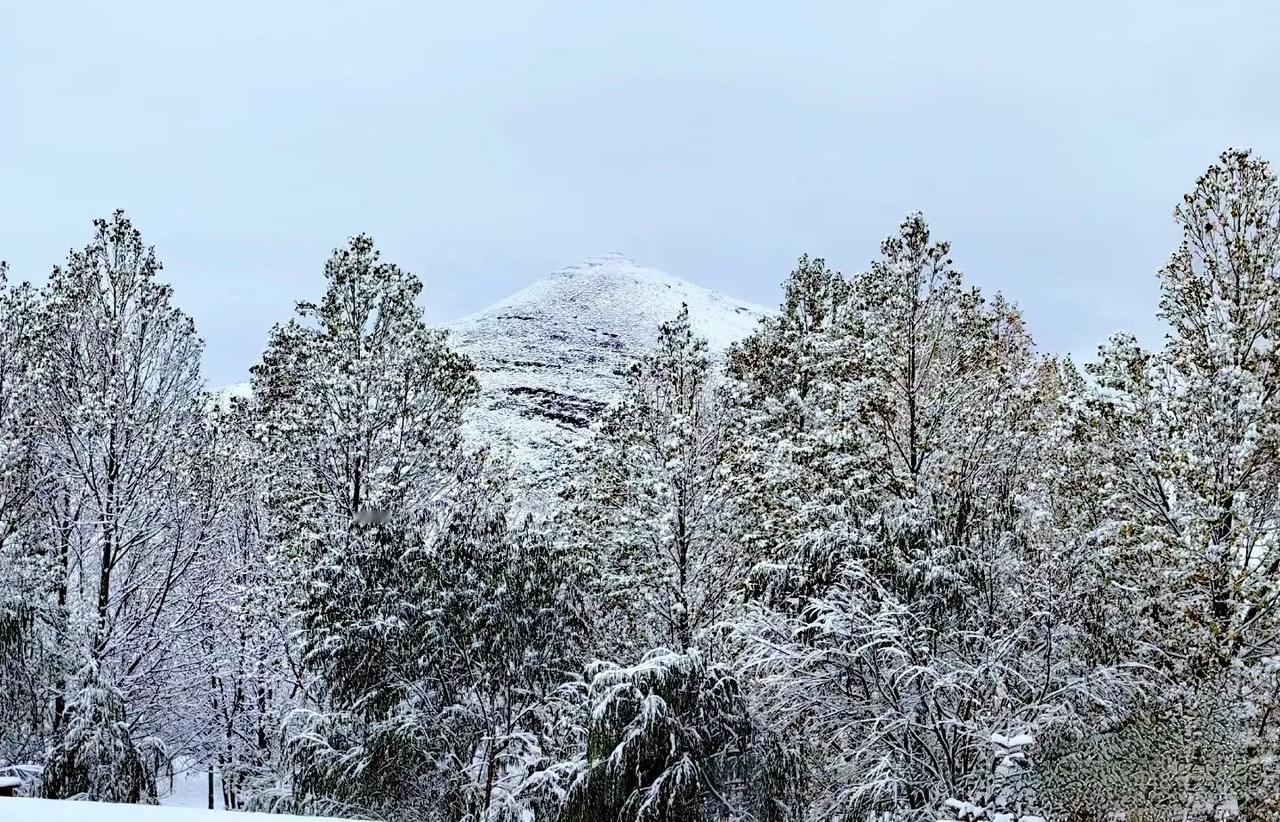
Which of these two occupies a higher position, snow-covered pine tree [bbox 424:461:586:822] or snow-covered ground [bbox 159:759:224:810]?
snow-covered pine tree [bbox 424:461:586:822]

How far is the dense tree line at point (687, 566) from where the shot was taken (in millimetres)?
9695

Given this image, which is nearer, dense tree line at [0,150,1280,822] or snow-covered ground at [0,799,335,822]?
snow-covered ground at [0,799,335,822]

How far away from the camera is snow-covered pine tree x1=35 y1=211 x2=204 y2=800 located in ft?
40.3

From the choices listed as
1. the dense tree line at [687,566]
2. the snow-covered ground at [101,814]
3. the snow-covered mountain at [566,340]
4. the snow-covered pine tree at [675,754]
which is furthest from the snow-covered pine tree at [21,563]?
the snow-covered mountain at [566,340]

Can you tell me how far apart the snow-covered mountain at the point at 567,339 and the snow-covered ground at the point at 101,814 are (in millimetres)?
33898

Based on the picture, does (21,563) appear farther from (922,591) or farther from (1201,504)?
(1201,504)

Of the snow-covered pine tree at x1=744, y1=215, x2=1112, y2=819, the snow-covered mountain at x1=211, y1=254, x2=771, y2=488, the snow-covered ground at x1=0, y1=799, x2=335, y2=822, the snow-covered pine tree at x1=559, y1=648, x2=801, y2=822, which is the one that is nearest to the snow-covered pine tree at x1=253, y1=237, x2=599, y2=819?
the snow-covered pine tree at x1=559, y1=648, x2=801, y2=822

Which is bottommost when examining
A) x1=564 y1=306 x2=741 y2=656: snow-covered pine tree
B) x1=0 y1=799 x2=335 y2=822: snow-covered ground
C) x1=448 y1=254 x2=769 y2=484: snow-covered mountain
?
x1=0 y1=799 x2=335 y2=822: snow-covered ground

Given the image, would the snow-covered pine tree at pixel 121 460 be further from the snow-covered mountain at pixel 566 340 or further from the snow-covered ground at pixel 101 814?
the snow-covered mountain at pixel 566 340

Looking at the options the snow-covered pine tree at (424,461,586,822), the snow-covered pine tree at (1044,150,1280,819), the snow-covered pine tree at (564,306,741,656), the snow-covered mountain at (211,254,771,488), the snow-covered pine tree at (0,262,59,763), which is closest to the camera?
the snow-covered pine tree at (1044,150,1280,819)

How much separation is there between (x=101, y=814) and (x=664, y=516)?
1110cm

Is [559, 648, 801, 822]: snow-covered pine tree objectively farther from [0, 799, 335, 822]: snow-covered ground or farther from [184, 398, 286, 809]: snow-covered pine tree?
[0, 799, 335, 822]: snow-covered ground

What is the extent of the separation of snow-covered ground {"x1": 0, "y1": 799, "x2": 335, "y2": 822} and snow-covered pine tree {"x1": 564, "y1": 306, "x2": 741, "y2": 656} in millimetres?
10006

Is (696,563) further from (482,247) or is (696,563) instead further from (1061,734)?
(482,247)
